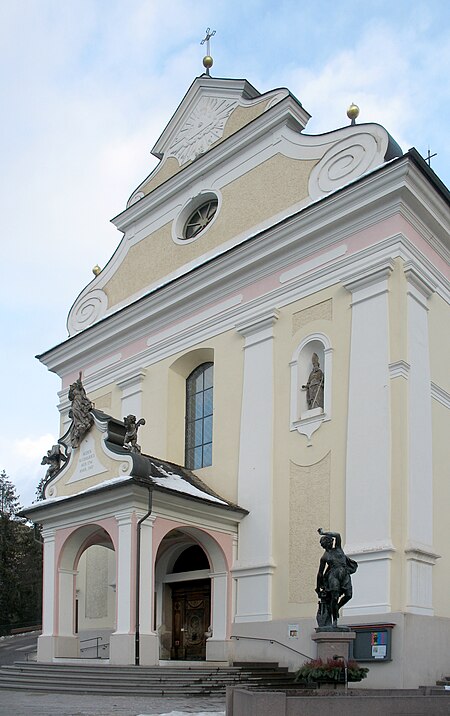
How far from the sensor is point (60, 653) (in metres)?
16.1

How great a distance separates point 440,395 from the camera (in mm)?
15539

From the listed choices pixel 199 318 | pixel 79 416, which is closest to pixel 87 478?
pixel 79 416

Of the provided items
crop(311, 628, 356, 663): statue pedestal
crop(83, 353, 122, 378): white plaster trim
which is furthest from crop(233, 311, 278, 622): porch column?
crop(83, 353, 122, 378): white plaster trim

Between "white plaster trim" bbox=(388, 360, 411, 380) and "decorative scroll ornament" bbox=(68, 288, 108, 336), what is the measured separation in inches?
400

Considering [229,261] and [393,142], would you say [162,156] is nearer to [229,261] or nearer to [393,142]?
[229,261]

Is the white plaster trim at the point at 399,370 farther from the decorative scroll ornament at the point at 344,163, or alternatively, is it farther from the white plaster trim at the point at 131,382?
the white plaster trim at the point at 131,382

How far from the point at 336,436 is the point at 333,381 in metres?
1.05

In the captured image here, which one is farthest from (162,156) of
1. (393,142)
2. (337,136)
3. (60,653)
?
(60,653)

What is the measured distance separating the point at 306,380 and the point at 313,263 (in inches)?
91.8

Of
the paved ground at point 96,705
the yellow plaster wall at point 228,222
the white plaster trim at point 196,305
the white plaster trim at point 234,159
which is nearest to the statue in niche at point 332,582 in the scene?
the paved ground at point 96,705

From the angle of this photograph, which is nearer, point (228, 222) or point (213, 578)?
point (213, 578)

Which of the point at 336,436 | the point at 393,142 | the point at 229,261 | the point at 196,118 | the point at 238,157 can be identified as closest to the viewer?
the point at 336,436

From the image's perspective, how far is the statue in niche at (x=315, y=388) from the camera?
51.6 feet

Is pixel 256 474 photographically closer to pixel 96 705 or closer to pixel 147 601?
pixel 147 601
